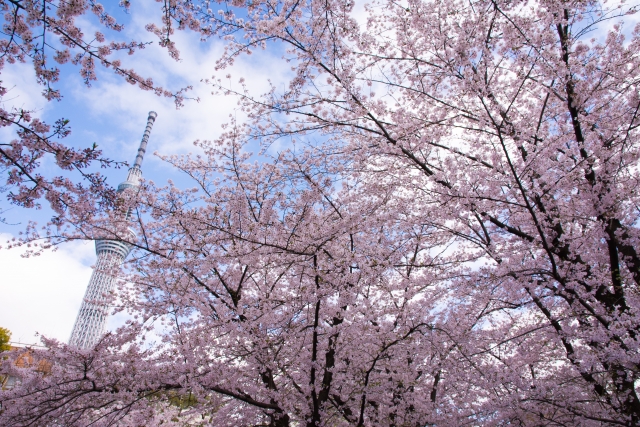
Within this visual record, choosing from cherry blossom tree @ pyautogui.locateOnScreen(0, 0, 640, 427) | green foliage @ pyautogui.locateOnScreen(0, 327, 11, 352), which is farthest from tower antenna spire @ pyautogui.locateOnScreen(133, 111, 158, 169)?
cherry blossom tree @ pyautogui.locateOnScreen(0, 0, 640, 427)

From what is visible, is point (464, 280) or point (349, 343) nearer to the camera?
point (464, 280)

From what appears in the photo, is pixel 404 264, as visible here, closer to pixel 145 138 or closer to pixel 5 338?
pixel 5 338

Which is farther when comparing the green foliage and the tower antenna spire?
the tower antenna spire

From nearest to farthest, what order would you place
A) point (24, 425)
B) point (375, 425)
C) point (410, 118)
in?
point (24, 425) → point (410, 118) → point (375, 425)

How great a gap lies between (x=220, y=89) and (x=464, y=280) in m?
4.53

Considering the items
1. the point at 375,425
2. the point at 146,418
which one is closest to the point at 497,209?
the point at 375,425

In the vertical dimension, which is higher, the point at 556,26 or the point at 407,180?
the point at 556,26

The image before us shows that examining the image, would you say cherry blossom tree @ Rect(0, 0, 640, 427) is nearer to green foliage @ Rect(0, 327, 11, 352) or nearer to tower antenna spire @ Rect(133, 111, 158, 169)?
green foliage @ Rect(0, 327, 11, 352)

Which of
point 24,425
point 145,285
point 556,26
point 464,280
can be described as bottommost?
point 24,425

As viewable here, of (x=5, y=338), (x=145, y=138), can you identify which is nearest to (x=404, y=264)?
(x=5, y=338)

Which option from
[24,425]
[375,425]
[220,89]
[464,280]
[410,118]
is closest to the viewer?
[24,425]

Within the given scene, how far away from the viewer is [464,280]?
16.7ft

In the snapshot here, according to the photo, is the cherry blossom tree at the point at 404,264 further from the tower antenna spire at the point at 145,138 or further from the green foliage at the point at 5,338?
the tower antenna spire at the point at 145,138

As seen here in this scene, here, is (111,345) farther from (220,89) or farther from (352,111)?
(352,111)
